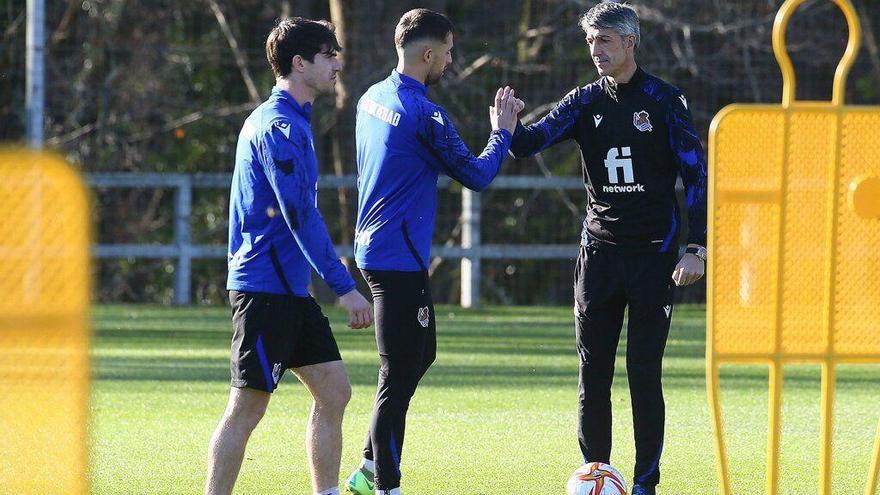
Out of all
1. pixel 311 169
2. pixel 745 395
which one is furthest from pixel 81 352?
pixel 745 395

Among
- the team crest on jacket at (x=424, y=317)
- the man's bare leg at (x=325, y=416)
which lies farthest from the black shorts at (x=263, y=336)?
the team crest on jacket at (x=424, y=317)

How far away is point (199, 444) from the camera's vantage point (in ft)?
25.2

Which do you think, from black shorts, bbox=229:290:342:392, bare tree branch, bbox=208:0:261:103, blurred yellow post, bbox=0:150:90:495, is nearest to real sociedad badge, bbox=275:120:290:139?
black shorts, bbox=229:290:342:392

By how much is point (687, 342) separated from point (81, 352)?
10.7 m

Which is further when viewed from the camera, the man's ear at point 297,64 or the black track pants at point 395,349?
the black track pants at point 395,349

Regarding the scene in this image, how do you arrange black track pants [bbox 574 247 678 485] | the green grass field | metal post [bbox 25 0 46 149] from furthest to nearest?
metal post [bbox 25 0 46 149] < the green grass field < black track pants [bbox 574 247 678 485]

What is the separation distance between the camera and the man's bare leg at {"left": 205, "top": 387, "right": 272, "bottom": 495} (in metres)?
5.39

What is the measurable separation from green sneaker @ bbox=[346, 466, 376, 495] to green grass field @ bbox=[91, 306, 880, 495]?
258mm

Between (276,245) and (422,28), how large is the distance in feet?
3.47

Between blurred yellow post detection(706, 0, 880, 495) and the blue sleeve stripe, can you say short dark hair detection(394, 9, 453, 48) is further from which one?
blurred yellow post detection(706, 0, 880, 495)

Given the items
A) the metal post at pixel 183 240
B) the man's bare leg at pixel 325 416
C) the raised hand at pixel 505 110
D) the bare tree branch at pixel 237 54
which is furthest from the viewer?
the bare tree branch at pixel 237 54

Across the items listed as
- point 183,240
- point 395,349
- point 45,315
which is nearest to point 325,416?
point 395,349

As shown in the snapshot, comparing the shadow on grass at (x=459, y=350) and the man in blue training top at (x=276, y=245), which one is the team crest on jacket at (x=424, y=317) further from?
the shadow on grass at (x=459, y=350)

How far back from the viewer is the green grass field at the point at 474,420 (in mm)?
6773
